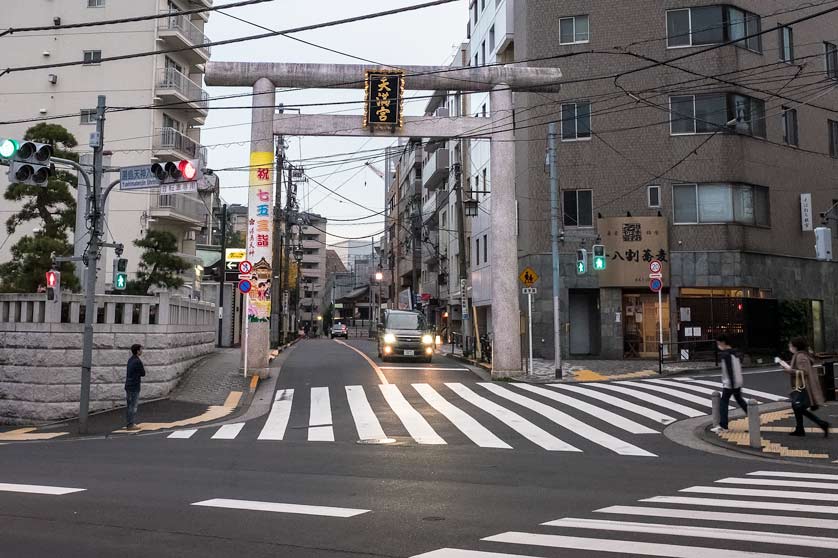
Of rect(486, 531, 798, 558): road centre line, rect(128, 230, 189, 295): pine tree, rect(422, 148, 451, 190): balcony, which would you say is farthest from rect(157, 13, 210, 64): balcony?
rect(486, 531, 798, 558): road centre line

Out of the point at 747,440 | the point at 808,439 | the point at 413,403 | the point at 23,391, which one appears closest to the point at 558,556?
the point at 747,440

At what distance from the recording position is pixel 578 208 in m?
30.2

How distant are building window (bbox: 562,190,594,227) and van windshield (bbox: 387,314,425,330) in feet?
25.1

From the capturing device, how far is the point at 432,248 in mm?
59312

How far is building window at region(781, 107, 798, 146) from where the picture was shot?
3171cm

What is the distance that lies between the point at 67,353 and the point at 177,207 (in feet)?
64.1

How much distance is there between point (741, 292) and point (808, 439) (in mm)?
17549

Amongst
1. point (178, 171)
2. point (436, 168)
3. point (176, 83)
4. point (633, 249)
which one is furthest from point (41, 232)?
point (436, 168)

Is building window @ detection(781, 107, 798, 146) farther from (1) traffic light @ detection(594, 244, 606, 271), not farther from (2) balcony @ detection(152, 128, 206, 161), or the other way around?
(2) balcony @ detection(152, 128, 206, 161)

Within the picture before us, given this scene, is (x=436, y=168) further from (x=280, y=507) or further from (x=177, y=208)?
(x=280, y=507)

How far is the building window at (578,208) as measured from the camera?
30.1 metres

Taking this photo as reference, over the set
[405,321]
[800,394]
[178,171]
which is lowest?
[800,394]

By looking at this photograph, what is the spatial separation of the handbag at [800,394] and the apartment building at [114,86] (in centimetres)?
3125

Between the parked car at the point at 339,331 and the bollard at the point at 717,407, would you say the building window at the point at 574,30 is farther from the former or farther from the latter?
the parked car at the point at 339,331
